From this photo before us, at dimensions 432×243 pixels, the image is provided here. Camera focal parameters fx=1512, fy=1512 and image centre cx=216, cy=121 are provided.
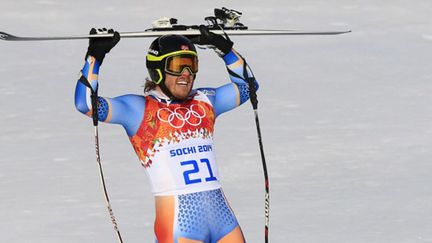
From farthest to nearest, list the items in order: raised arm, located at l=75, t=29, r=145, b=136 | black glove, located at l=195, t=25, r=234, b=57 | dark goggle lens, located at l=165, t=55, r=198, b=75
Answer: black glove, located at l=195, t=25, r=234, b=57 < dark goggle lens, located at l=165, t=55, r=198, b=75 < raised arm, located at l=75, t=29, r=145, b=136

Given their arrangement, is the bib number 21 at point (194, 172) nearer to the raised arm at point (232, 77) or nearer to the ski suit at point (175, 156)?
the ski suit at point (175, 156)

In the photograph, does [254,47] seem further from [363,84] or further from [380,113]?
[380,113]

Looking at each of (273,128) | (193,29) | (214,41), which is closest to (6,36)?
(193,29)

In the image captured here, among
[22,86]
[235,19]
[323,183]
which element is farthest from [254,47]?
[235,19]

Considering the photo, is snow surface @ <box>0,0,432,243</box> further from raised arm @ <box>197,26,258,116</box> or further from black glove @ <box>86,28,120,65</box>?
black glove @ <box>86,28,120,65</box>

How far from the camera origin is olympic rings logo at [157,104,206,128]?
7887mm

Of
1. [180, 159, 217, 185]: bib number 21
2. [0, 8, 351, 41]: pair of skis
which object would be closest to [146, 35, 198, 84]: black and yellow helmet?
[0, 8, 351, 41]: pair of skis

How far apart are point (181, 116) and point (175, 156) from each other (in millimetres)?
234

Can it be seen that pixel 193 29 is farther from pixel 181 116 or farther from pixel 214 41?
pixel 181 116

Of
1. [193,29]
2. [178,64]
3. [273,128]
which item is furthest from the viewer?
[273,128]

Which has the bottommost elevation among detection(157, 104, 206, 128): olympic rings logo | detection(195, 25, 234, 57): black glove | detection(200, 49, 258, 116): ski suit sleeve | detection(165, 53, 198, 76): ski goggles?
detection(157, 104, 206, 128): olympic rings logo

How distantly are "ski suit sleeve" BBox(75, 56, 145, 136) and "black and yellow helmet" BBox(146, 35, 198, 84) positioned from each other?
0.18 meters

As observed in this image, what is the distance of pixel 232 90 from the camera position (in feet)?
27.0

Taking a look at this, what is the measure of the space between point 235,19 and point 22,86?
6.52 m
